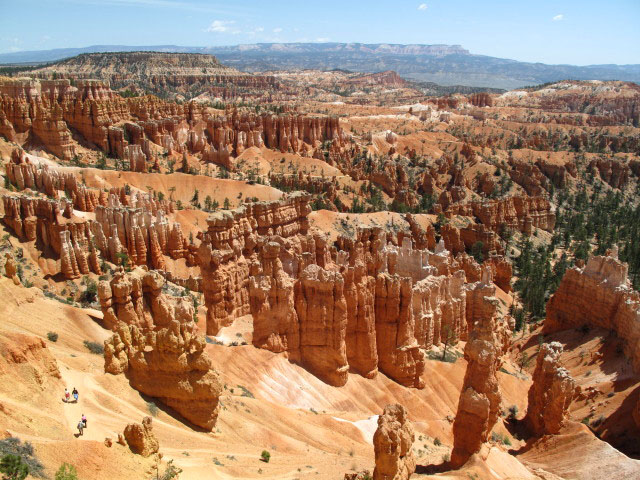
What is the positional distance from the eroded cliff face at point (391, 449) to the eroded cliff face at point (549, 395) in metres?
11.4

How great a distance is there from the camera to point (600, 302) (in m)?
34.6

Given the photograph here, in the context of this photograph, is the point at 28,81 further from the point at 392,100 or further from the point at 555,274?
the point at 392,100

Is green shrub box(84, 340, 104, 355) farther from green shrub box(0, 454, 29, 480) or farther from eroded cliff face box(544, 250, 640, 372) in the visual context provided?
eroded cliff face box(544, 250, 640, 372)

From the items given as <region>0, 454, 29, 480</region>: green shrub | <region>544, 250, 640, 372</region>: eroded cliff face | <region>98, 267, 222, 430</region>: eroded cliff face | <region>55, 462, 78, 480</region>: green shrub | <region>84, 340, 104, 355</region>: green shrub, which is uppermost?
<region>0, 454, 29, 480</region>: green shrub

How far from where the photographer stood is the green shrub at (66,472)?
9.79m

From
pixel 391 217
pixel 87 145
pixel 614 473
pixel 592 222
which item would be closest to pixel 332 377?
pixel 614 473

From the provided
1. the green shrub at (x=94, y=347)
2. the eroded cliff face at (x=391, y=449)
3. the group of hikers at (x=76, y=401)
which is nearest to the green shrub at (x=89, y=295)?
the green shrub at (x=94, y=347)

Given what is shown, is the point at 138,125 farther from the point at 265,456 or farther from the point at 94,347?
the point at 265,456

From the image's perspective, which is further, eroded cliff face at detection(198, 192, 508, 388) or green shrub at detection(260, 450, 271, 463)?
eroded cliff face at detection(198, 192, 508, 388)

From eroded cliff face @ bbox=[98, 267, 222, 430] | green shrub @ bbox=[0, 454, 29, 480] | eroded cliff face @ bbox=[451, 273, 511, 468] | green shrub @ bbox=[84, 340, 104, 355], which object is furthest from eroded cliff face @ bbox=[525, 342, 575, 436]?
green shrub @ bbox=[0, 454, 29, 480]

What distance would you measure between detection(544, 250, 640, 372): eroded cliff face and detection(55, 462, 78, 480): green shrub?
27.8 meters

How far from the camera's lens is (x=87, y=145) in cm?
6888

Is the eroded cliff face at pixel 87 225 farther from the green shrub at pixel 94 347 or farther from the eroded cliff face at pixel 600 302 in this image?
the eroded cliff face at pixel 600 302

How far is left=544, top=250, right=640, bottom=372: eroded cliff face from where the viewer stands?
3041 cm
